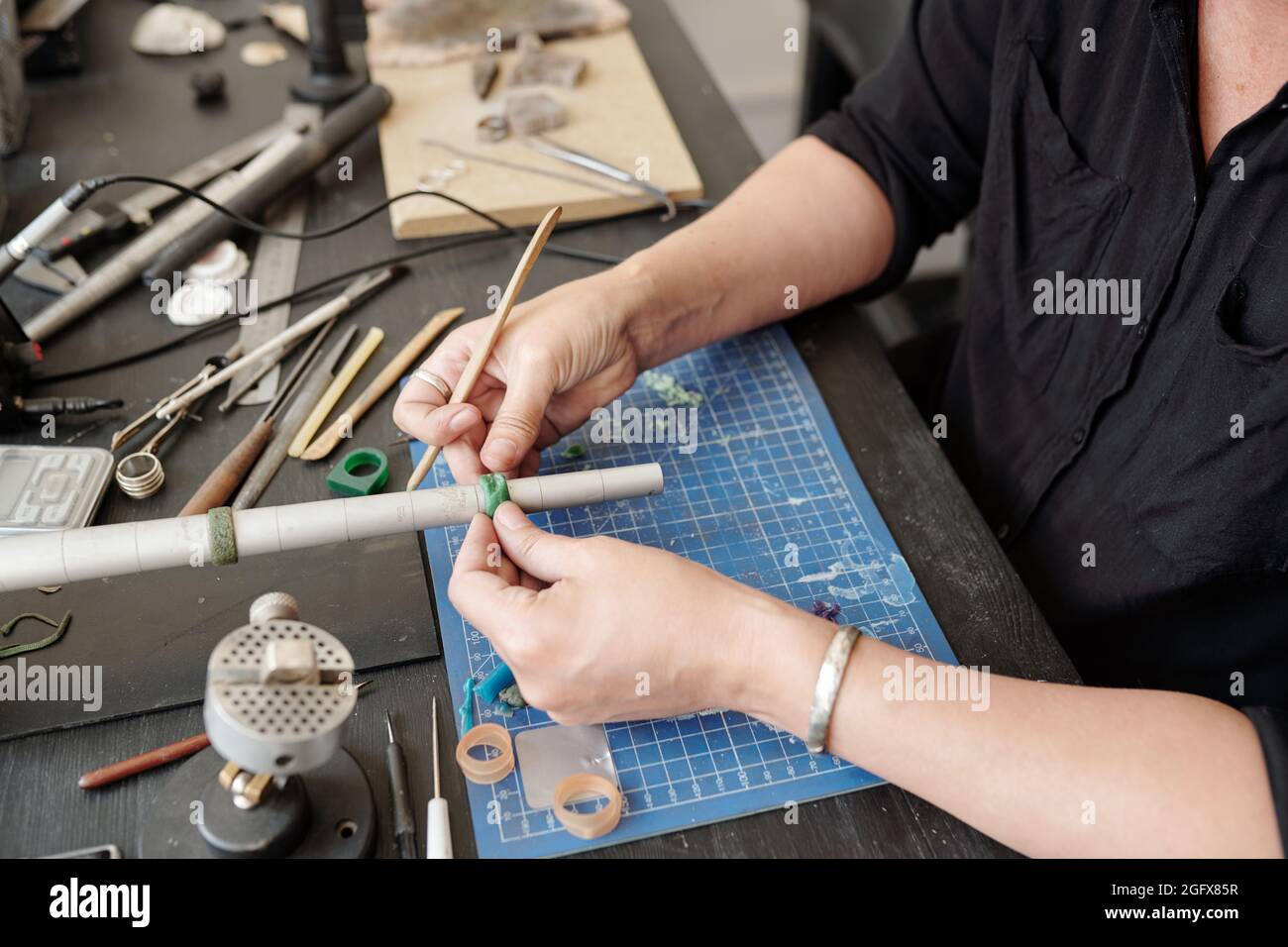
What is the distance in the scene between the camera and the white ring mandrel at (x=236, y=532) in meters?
0.84

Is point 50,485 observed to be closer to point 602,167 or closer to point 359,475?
point 359,475

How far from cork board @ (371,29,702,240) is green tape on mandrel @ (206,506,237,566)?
0.63m

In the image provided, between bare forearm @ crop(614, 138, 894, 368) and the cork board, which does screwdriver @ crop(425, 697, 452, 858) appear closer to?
bare forearm @ crop(614, 138, 894, 368)

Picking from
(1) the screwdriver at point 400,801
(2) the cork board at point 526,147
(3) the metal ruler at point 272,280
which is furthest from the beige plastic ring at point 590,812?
(2) the cork board at point 526,147

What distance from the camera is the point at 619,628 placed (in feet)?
2.79

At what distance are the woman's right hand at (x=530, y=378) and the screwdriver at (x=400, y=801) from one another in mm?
286

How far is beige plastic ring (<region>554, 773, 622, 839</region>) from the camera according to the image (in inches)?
32.4

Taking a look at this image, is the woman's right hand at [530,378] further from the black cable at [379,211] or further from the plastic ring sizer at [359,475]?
the black cable at [379,211]

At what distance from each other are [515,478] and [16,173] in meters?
0.98

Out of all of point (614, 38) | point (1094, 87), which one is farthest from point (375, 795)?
point (614, 38)

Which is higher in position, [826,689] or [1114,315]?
[1114,315]

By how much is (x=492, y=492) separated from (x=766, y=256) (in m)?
0.51

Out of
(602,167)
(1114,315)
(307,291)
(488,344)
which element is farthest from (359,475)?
(1114,315)

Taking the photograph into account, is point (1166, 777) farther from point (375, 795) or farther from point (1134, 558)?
point (375, 795)
